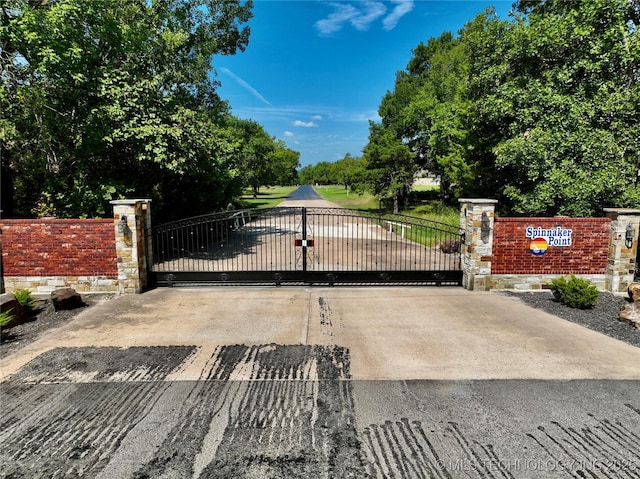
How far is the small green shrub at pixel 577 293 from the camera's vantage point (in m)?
6.81

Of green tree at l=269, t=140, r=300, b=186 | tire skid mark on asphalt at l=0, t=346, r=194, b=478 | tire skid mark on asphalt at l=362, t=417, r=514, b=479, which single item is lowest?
tire skid mark on asphalt at l=362, t=417, r=514, b=479

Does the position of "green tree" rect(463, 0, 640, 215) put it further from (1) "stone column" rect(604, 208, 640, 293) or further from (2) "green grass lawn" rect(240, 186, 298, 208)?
(2) "green grass lawn" rect(240, 186, 298, 208)

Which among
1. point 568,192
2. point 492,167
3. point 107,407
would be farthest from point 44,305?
point 492,167

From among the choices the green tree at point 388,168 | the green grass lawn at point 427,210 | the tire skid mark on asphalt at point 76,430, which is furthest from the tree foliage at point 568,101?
the green tree at point 388,168

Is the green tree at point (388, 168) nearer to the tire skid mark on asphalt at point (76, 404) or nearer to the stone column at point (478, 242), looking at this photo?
the stone column at point (478, 242)

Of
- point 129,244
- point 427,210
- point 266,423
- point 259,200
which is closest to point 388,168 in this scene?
point 427,210

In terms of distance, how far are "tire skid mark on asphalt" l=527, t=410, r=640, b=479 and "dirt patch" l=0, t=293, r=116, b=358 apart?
6407 millimetres

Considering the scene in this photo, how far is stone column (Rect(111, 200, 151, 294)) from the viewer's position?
7.75 m

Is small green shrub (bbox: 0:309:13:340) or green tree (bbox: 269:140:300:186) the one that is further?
green tree (bbox: 269:140:300:186)

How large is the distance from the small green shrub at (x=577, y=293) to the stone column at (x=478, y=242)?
50.9 inches

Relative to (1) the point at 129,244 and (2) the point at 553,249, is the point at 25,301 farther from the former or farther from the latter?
(2) the point at 553,249

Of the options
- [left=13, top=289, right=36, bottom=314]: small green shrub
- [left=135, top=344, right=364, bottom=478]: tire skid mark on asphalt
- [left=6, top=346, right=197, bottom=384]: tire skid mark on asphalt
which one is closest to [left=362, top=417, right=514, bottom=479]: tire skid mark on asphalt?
[left=135, top=344, right=364, bottom=478]: tire skid mark on asphalt

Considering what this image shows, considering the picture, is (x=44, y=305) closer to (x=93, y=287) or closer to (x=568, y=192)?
(x=93, y=287)

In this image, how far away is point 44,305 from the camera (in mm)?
7062
